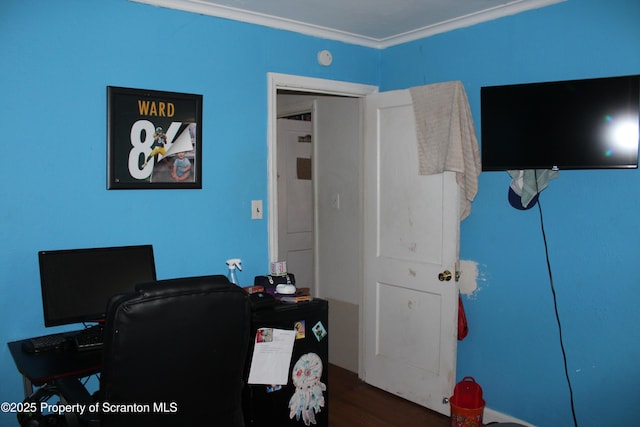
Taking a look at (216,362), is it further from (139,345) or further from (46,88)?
(46,88)

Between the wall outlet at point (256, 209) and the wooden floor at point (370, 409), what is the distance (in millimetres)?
1392

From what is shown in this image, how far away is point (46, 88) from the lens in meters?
2.38

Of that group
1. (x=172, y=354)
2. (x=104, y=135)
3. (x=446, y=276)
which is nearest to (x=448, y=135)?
(x=446, y=276)

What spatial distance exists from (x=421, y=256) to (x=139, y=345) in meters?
2.12

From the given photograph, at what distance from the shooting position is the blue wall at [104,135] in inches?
91.3

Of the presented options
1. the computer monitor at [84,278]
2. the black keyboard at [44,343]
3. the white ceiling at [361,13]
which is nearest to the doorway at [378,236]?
the white ceiling at [361,13]

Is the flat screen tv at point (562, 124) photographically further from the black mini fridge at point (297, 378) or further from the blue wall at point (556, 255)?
the black mini fridge at point (297, 378)

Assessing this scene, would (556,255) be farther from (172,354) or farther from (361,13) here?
(172,354)

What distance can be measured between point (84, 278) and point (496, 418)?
255cm

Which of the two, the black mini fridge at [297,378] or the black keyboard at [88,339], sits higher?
the black keyboard at [88,339]

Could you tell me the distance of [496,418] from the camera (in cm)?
309

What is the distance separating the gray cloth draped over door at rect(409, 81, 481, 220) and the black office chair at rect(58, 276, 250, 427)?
180 cm

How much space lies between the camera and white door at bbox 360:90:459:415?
3145mm

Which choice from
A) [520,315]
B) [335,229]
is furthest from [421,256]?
[335,229]
